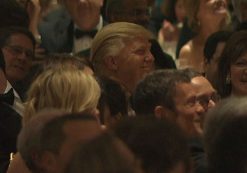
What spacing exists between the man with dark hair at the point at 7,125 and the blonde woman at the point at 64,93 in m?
0.42

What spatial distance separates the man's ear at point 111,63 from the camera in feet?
20.8

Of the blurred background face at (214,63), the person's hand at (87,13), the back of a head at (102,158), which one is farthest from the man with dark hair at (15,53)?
the back of a head at (102,158)

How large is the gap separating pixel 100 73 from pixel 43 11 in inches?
86.5

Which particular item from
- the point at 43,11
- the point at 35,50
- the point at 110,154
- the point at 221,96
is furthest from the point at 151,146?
the point at 43,11

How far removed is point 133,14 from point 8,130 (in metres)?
1.77

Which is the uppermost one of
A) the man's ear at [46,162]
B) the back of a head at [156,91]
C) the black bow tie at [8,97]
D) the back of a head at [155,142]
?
the back of a head at [155,142]

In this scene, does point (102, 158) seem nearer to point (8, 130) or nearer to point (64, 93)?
point (64, 93)

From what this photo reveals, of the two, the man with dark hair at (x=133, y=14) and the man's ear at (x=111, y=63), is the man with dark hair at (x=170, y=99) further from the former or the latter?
the man with dark hair at (x=133, y=14)

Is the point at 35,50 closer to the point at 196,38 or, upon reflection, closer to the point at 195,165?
the point at 196,38

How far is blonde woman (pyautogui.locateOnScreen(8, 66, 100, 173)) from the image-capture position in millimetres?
4824

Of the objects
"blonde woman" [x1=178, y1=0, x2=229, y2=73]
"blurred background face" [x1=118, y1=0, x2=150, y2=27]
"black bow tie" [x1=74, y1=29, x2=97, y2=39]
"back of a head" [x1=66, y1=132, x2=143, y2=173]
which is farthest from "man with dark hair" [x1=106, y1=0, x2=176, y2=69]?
"back of a head" [x1=66, y1=132, x2=143, y2=173]

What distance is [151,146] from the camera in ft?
12.8

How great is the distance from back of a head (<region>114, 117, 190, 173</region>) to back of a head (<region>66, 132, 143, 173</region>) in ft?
1.40

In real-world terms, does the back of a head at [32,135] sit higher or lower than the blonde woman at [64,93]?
higher
